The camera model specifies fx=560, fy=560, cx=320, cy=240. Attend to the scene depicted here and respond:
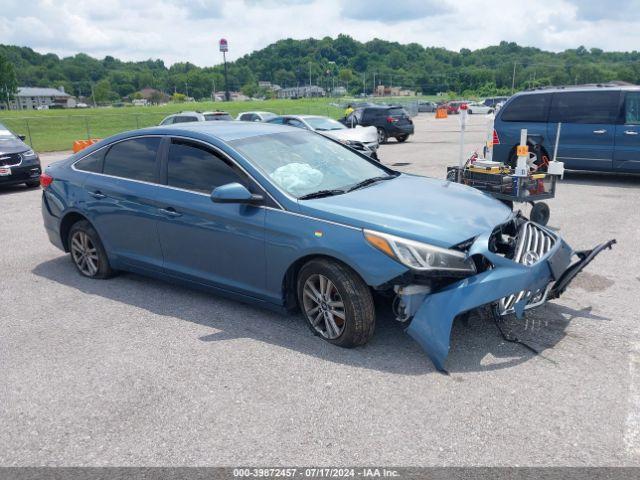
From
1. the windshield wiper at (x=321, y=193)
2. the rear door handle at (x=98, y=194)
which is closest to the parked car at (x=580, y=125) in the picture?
the windshield wiper at (x=321, y=193)

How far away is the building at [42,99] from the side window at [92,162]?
152 m

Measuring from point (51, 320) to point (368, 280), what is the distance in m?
2.90

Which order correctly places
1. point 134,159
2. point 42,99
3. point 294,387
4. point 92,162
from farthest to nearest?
point 42,99 < point 92,162 < point 134,159 < point 294,387

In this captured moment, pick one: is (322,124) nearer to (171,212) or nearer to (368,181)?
(368,181)

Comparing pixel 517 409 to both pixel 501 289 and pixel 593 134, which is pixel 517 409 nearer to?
pixel 501 289

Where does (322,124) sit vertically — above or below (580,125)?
below

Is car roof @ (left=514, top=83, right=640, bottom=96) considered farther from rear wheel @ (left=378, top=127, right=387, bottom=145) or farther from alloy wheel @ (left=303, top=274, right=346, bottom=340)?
rear wheel @ (left=378, top=127, right=387, bottom=145)

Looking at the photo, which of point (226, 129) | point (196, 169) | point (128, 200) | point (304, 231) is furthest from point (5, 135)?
point (304, 231)

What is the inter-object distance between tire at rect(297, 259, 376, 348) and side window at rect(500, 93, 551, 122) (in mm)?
8843

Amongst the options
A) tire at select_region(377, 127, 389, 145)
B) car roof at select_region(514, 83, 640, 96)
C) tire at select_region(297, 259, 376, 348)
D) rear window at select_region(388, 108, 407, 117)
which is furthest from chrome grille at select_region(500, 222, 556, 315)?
rear window at select_region(388, 108, 407, 117)

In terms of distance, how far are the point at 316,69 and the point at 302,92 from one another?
13777 millimetres

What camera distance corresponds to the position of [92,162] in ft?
18.8

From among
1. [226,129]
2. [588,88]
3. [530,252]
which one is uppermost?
[588,88]

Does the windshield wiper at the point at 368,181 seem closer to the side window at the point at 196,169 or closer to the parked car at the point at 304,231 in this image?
the parked car at the point at 304,231
